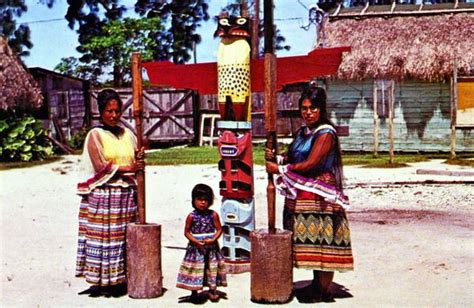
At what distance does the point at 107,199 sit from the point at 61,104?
1800 cm

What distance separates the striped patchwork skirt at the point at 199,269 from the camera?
5.57 m

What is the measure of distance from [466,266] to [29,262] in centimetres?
394

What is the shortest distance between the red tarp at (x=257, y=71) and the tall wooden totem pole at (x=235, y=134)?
158 millimetres

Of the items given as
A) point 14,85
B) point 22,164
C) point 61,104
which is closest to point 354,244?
point 22,164

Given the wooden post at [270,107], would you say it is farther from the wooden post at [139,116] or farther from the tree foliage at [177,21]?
the tree foliage at [177,21]

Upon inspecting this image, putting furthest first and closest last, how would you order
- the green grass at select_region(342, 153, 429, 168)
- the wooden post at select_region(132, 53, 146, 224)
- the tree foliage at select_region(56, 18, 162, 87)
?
the tree foliage at select_region(56, 18, 162, 87) < the green grass at select_region(342, 153, 429, 168) < the wooden post at select_region(132, 53, 146, 224)

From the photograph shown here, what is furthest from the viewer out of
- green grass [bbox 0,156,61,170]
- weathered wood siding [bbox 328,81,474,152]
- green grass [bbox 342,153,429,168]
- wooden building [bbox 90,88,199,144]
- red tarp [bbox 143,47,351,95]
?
wooden building [bbox 90,88,199,144]

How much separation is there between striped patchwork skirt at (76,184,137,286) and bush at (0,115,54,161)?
42.2ft

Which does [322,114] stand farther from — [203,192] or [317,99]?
[203,192]

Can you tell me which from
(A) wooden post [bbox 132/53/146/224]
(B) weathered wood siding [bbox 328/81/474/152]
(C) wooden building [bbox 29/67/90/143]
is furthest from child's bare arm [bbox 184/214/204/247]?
(C) wooden building [bbox 29/67/90/143]

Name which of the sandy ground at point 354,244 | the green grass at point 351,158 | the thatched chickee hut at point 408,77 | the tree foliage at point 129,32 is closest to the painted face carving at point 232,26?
the sandy ground at point 354,244

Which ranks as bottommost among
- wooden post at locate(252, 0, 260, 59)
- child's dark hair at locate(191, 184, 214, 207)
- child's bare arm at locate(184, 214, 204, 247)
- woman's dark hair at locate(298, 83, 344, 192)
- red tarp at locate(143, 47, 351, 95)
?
child's bare arm at locate(184, 214, 204, 247)

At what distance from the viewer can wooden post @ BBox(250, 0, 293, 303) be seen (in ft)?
17.7

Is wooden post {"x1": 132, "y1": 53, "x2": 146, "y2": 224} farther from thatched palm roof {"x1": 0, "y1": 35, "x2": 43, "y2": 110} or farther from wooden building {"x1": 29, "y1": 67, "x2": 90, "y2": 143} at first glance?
wooden building {"x1": 29, "y1": 67, "x2": 90, "y2": 143}
